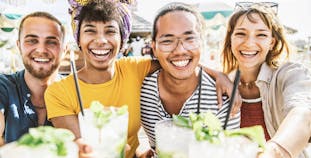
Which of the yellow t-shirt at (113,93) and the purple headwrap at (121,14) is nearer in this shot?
the yellow t-shirt at (113,93)

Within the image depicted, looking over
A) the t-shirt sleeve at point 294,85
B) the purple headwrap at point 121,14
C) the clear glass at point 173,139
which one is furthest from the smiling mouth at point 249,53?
the clear glass at point 173,139

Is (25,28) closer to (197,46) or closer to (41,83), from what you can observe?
(41,83)

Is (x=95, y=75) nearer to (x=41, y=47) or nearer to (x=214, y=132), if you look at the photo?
(x=41, y=47)

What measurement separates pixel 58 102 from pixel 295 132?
120 centimetres

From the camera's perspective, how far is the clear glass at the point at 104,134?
1245mm

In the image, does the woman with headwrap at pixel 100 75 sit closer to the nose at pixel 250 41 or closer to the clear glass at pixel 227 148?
the nose at pixel 250 41

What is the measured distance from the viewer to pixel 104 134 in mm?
1249

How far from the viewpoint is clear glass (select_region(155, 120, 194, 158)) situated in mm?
1278

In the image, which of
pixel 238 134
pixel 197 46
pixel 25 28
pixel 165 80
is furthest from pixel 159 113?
pixel 25 28

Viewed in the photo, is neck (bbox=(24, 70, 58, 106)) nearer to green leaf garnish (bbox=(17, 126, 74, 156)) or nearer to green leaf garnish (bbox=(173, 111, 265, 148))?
green leaf garnish (bbox=(17, 126, 74, 156))

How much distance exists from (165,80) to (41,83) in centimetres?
87

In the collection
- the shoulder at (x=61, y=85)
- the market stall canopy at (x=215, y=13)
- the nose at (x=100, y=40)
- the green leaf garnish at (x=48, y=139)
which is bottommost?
the green leaf garnish at (x=48, y=139)

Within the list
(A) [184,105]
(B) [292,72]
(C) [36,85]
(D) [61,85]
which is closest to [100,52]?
(D) [61,85]

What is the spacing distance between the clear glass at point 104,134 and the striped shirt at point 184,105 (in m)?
0.68
